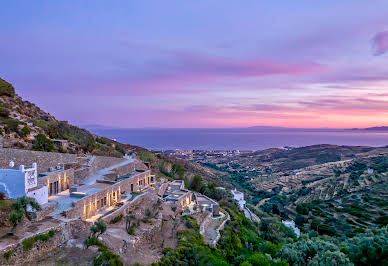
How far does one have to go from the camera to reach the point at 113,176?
61.3 ft

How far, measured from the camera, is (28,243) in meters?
8.12

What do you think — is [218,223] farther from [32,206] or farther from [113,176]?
[32,206]

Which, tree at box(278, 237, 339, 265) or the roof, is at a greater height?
the roof

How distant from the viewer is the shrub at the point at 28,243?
7.99 meters

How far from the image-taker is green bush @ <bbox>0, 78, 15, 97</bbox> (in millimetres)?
29112

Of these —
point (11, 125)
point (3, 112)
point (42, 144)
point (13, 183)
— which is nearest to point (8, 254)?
point (13, 183)

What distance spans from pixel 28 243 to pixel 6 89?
2705 cm

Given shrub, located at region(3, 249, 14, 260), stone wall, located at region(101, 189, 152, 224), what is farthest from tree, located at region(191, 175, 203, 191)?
shrub, located at region(3, 249, 14, 260)

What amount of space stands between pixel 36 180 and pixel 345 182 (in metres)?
40.1

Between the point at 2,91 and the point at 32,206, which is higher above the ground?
the point at 2,91

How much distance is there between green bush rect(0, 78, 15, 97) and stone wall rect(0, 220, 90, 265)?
24952mm

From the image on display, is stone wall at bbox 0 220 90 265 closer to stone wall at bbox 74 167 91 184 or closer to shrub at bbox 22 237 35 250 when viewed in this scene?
shrub at bbox 22 237 35 250

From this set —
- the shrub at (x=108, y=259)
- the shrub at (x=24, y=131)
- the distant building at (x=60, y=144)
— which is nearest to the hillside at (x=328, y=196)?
the distant building at (x=60, y=144)

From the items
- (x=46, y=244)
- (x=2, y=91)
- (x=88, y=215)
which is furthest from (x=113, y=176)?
(x=2, y=91)
